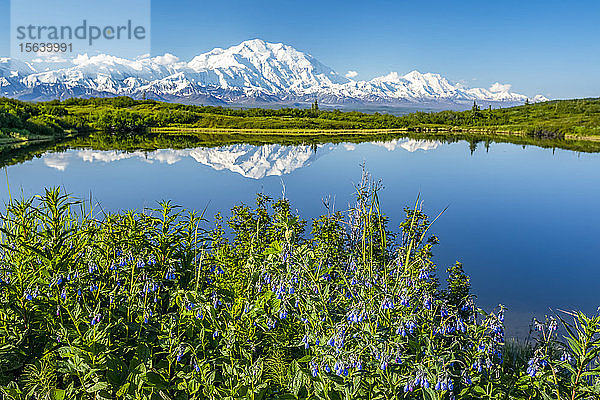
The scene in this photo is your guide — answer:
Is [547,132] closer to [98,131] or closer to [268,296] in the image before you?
[98,131]

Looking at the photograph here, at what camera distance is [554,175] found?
31672 mm

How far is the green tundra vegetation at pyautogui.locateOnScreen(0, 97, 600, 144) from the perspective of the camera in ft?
217

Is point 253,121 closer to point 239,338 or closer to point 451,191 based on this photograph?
point 451,191

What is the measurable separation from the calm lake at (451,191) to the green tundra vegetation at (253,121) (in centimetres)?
2785

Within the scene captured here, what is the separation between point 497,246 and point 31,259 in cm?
1408

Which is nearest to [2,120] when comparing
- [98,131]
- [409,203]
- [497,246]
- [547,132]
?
[98,131]

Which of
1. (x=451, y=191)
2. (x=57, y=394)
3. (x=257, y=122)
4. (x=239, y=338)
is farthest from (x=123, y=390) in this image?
(x=257, y=122)

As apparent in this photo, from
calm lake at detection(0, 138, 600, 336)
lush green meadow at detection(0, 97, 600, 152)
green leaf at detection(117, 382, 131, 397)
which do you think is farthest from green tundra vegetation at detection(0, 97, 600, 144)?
green leaf at detection(117, 382, 131, 397)

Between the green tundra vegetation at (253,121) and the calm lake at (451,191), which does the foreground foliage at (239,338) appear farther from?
the green tundra vegetation at (253,121)

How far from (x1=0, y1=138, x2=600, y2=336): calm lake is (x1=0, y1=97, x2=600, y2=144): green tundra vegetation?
27.9 meters

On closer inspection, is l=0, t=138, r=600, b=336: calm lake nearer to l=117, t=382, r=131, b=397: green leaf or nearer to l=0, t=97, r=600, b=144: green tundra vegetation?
l=117, t=382, r=131, b=397: green leaf

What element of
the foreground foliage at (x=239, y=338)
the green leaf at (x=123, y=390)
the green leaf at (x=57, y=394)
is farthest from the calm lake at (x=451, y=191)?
the green leaf at (x=123, y=390)

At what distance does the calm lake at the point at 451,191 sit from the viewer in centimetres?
1183

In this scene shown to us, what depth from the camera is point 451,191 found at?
24781 mm
